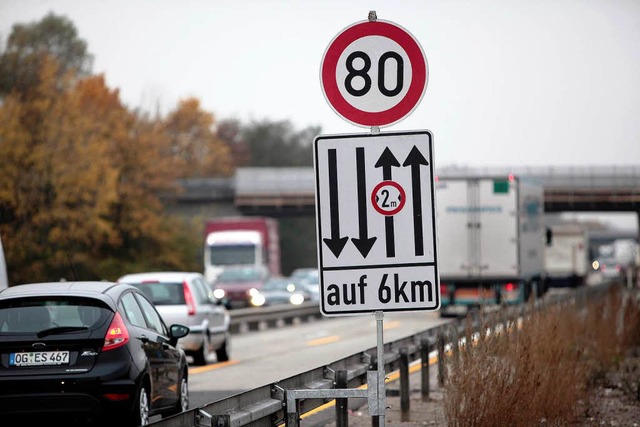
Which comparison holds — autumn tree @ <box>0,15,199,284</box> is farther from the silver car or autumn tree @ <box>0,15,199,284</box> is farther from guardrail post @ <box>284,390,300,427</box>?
guardrail post @ <box>284,390,300,427</box>

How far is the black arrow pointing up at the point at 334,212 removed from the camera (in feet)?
27.3

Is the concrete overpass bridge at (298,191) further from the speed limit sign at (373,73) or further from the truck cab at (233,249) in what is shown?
the speed limit sign at (373,73)

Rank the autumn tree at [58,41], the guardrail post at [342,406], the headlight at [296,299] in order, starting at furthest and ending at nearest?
the autumn tree at [58,41]
the headlight at [296,299]
the guardrail post at [342,406]

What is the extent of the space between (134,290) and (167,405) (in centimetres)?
108

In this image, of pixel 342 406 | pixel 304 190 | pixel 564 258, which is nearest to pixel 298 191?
pixel 304 190

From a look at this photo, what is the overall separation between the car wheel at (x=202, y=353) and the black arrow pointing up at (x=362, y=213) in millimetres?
16216

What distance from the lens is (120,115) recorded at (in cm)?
7619

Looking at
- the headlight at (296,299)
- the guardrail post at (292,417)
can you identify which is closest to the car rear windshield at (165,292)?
the guardrail post at (292,417)

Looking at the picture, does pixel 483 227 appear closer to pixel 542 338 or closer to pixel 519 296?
pixel 519 296

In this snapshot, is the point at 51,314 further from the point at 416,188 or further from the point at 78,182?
the point at 78,182

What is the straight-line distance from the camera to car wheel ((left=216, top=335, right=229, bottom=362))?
85.8 feet

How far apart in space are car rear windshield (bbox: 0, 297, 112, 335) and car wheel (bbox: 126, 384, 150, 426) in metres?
0.68

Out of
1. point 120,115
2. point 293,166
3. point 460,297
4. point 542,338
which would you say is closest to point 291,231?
point 293,166

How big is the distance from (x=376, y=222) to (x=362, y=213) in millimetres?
90
